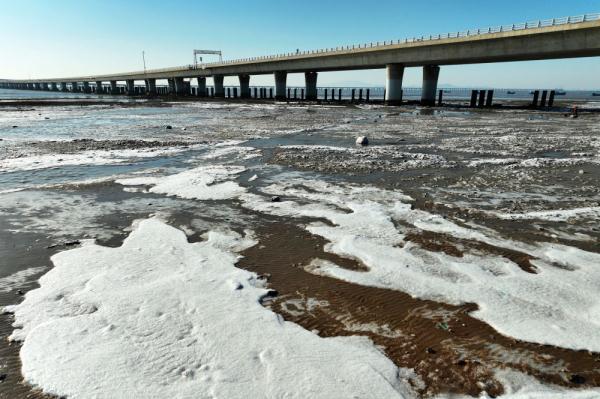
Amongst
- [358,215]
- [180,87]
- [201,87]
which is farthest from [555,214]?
[180,87]

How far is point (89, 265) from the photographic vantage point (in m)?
5.02

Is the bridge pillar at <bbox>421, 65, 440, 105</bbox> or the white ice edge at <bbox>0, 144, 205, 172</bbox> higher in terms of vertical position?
the bridge pillar at <bbox>421, 65, 440, 105</bbox>

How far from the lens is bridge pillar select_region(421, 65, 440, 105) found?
51219 mm

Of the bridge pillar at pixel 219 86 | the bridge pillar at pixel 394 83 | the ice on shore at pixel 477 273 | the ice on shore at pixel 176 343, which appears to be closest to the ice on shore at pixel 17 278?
the ice on shore at pixel 176 343

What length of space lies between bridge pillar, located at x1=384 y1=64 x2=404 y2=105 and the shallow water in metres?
37.3

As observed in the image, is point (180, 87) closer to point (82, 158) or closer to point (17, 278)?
point (82, 158)

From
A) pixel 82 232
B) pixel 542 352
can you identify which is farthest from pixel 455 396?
pixel 82 232

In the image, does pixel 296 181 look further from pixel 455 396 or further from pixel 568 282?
pixel 455 396

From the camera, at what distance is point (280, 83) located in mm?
74438

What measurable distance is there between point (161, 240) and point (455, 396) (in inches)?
183

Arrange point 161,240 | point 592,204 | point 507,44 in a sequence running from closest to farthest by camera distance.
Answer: point 161,240 → point 592,204 → point 507,44

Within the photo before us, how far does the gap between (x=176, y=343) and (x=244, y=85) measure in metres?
85.7

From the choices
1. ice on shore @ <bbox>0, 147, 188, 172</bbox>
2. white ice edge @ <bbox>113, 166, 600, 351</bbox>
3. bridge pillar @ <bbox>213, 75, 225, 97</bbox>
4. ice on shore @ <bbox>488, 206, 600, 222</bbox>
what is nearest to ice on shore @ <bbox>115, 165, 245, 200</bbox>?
white ice edge @ <bbox>113, 166, 600, 351</bbox>

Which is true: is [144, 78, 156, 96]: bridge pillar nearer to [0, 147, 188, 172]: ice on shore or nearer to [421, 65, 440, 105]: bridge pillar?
[421, 65, 440, 105]: bridge pillar
